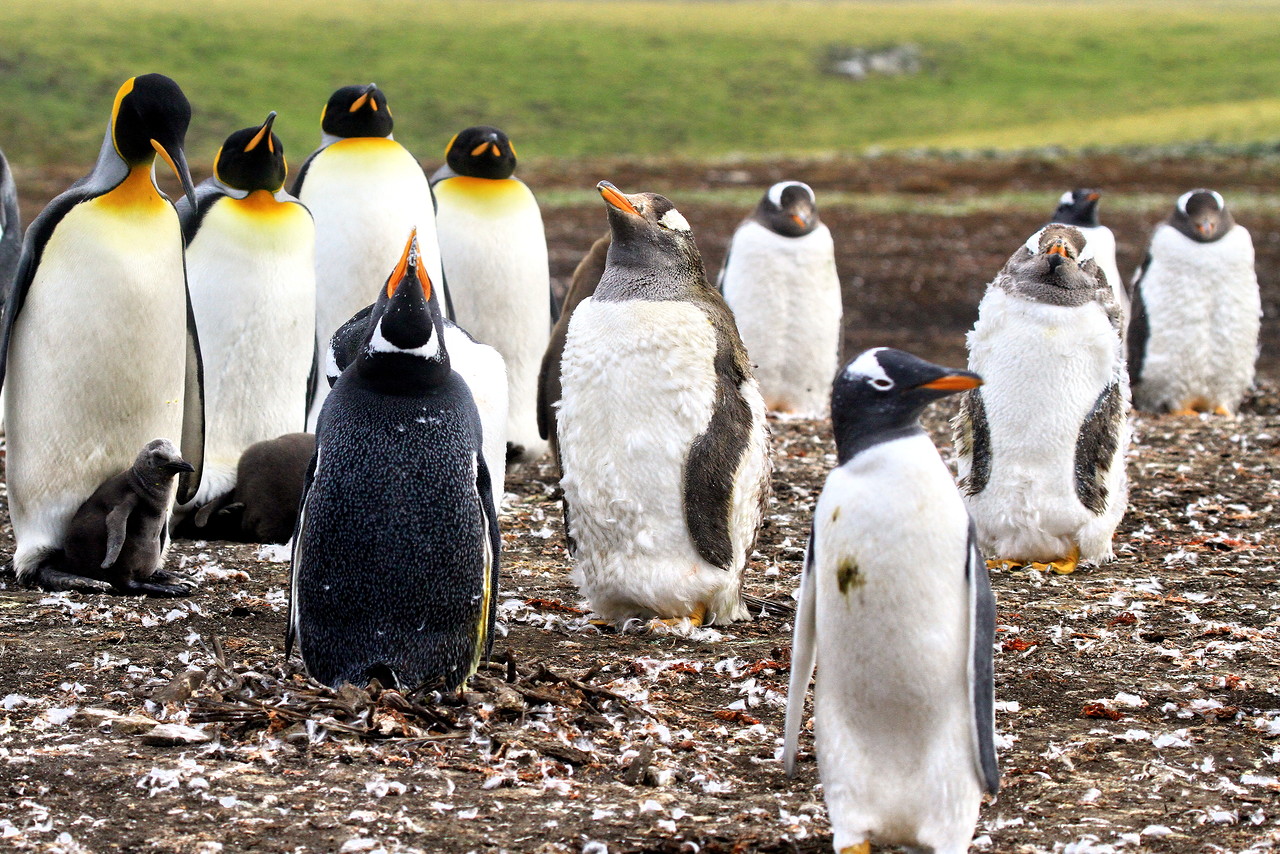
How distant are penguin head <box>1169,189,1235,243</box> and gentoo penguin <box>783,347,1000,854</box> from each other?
8005 mm

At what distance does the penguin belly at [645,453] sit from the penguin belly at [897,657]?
65.1 inches

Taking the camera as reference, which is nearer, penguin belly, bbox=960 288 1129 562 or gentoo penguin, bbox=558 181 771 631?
gentoo penguin, bbox=558 181 771 631

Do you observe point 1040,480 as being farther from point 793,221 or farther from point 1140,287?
point 1140,287

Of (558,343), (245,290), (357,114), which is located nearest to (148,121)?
(245,290)

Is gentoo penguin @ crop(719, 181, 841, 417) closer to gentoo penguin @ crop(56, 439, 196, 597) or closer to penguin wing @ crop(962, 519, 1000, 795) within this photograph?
gentoo penguin @ crop(56, 439, 196, 597)

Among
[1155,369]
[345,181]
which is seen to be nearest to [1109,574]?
[345,181]

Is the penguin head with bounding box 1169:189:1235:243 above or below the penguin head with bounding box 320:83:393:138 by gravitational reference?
below

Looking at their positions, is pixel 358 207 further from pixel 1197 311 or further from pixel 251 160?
pixel 1197 311

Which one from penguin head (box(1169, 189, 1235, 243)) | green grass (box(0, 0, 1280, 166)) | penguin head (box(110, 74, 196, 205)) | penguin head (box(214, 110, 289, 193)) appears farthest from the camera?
green grass (box(0, 0, 1280, 166))

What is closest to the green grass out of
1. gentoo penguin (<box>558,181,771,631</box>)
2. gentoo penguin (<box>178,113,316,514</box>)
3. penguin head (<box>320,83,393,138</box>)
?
penguin head (<box>320,83,393,138</box>)

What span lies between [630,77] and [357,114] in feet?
164

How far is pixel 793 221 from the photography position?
1023cm

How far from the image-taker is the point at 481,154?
8.23 m

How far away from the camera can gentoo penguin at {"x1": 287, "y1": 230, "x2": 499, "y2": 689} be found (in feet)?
13.8
